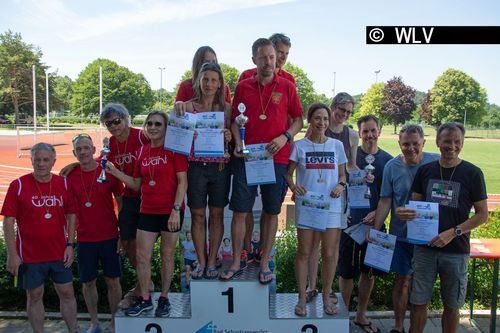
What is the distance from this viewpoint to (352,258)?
431cm

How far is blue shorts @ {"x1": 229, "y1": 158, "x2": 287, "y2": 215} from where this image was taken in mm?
3701

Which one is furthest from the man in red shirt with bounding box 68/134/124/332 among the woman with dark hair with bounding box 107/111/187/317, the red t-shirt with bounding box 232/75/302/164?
the red t-shirt with bounding box 232/75/302/164

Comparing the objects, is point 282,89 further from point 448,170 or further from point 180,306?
point 180,306

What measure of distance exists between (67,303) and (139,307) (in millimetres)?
680

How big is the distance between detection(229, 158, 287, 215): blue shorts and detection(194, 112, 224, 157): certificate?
0.84 ft

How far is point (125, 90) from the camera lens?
71.6 m

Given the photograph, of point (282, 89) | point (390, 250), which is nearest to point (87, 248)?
point (282, 89)

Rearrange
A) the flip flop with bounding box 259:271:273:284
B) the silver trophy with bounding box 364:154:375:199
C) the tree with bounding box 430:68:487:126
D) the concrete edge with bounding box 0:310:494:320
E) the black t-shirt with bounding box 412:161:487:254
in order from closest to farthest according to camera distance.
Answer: the black t-shirt with bounding box 412:161:487:254
the flip flop with bounding box 259:271:273:284
the silver trophy with bounding box 364:154:375:199
the concrete edge with bounding box 0:310:494:320
the tree with bounding box 430:68:487:126

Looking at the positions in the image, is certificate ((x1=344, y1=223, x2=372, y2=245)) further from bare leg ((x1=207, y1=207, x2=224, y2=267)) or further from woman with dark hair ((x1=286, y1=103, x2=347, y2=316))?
bare leg ((x1=207, y1=207, x2=224, y2=267))

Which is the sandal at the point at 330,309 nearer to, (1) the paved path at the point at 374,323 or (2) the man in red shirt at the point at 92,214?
(1) the paved path at the point at 374,323

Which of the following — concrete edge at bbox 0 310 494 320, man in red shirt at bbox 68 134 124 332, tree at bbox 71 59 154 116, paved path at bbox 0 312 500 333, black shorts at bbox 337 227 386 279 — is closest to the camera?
man in red shirt at bbox 68 134 124 332

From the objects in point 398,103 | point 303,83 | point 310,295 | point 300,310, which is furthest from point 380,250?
point 398,103

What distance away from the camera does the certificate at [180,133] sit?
3.51 m

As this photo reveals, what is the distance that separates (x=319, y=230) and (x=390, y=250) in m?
0.78
